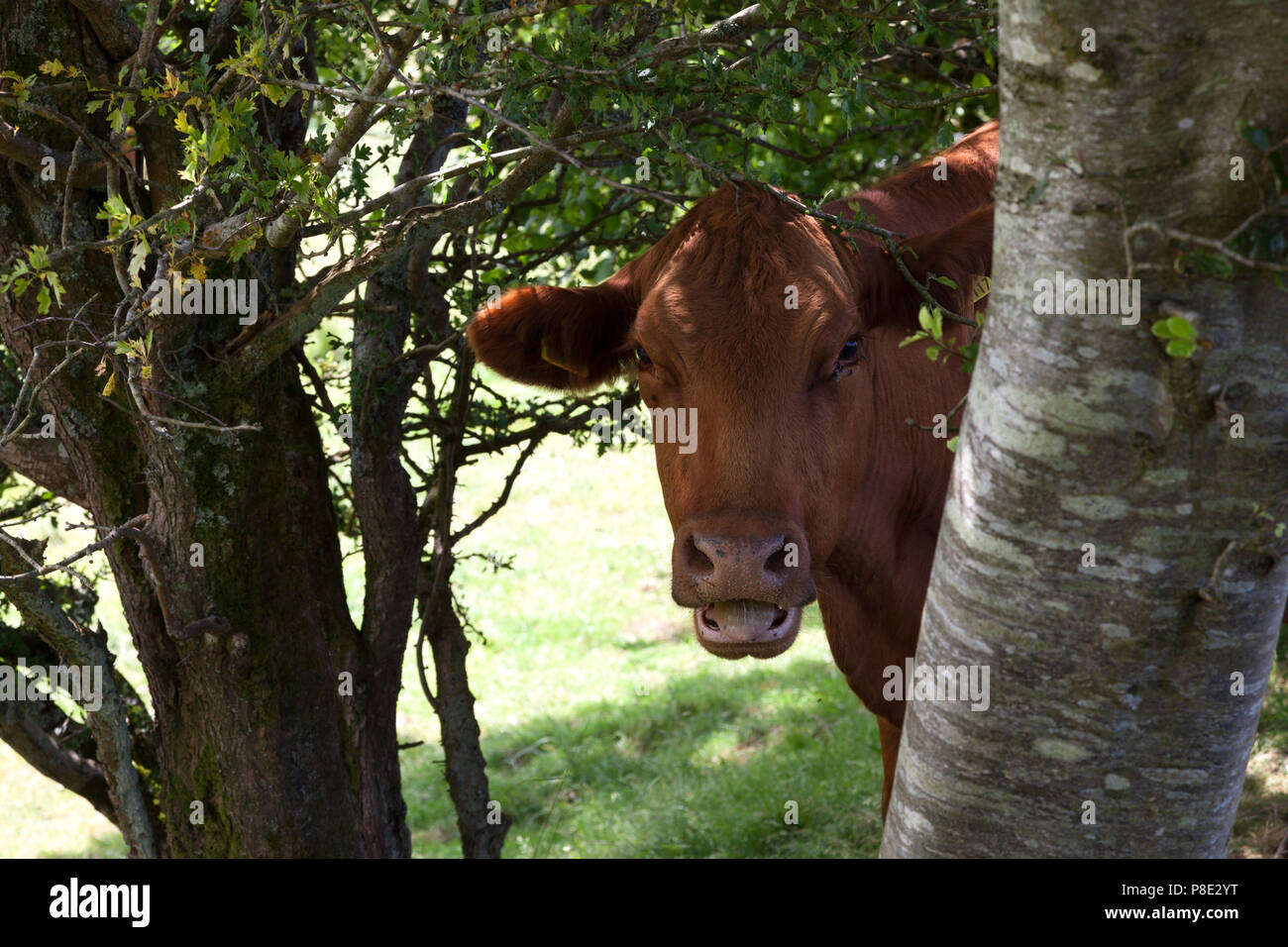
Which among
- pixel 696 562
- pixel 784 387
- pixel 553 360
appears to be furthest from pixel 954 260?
pixel 553 360

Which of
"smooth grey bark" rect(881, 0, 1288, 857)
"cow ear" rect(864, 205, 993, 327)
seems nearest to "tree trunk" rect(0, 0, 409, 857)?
"cow ear" rect(864, 205, 993, 327)

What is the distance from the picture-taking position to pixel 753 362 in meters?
3.35

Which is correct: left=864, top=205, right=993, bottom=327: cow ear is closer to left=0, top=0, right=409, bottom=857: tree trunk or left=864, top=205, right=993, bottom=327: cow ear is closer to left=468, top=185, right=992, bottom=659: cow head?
left=468, top=185, right=992, bottom=659: cow head

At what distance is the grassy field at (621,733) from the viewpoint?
6.18m

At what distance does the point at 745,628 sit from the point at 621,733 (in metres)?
5.09

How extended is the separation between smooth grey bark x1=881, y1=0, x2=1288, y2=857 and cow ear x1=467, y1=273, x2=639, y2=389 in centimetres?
212

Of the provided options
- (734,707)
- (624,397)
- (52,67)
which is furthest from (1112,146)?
(734,707)

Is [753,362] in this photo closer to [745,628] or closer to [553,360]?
[745,628]

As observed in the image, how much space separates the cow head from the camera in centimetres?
318

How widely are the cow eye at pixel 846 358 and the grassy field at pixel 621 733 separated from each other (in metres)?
1.89

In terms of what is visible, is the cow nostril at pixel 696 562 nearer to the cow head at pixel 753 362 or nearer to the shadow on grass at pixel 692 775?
the cow head at pixel 753 362

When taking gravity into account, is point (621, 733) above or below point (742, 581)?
below

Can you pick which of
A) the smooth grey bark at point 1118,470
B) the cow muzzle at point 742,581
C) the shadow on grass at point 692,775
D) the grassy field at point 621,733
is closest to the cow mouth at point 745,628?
the cow muzzle at point 742,581
